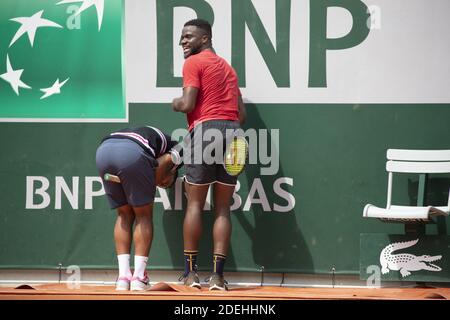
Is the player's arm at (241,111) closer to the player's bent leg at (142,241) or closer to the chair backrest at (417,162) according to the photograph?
the player's bent leg at (142,241)

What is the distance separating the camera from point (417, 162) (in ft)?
25.6

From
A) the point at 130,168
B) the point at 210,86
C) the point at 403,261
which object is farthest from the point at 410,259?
the point at 130,168

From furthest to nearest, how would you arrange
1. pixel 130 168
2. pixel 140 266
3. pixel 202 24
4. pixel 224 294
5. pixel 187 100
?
1. pixel 202 24
2. pixel 187 100
3. pixel 140 266
4. pixel 130 168
5. pixel 224 294

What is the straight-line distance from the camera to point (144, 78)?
8102mm

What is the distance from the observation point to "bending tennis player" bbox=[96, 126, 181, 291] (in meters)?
7.12

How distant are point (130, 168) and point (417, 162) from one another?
2268 mm

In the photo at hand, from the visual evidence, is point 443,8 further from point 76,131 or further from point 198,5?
point 76,131

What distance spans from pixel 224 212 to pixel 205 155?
0.45 metres

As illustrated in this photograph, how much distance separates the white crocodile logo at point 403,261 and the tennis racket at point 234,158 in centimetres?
134

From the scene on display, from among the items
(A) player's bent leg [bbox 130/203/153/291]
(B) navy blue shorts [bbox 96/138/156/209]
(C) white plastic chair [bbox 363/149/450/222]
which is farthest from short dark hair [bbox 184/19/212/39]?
(C) white plastic chair [bbox 363/149/450/222]

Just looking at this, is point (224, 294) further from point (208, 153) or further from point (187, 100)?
point (187, 100)

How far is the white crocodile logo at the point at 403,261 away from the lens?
7.75 metres
